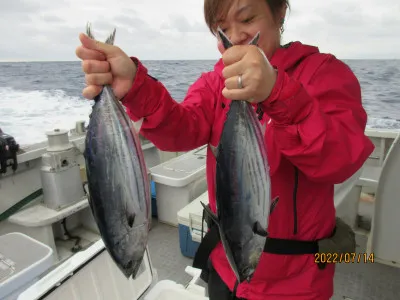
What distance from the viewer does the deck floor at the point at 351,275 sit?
264 centimetres

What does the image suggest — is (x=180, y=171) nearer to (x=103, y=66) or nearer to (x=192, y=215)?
(x=192, y=215)

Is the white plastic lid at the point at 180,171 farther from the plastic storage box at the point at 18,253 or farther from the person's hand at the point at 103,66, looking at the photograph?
the person's hand at the point at 103,66

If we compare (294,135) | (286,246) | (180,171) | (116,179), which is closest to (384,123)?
(180,171)

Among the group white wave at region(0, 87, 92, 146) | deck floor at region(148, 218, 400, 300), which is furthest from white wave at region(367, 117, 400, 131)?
white wave at region(0, 87, 92, 146)

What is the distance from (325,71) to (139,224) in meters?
0.74

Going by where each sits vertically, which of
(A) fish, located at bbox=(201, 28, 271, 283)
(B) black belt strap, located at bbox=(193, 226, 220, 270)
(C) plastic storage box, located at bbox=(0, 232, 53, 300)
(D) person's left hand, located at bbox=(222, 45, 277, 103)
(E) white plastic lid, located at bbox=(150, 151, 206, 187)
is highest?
(D) person's left hand, located at bbox=(222, 45, 277, 103)

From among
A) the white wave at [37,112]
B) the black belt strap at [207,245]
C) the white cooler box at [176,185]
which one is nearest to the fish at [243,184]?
the black belt strap at [207,245]

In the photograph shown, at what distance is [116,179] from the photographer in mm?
828

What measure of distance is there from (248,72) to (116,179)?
424mm

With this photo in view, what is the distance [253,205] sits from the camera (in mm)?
840

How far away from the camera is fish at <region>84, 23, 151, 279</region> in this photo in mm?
829

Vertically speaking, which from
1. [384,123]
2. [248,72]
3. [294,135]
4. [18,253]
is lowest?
[384,123]

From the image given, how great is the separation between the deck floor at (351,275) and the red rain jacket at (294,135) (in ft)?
5.50

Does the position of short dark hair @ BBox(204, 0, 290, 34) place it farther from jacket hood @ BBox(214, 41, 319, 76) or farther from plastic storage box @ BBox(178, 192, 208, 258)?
plastic storage box @ BBox(178, 192, 208, 258)
